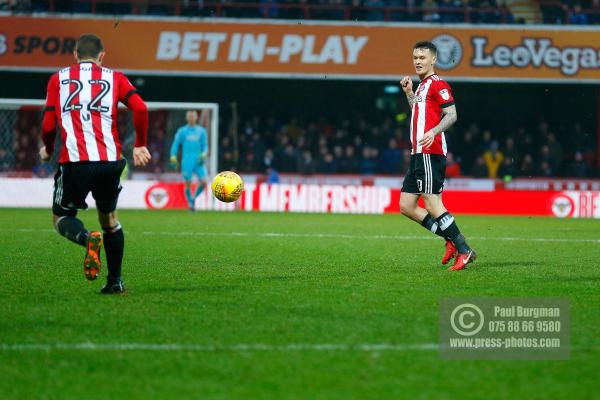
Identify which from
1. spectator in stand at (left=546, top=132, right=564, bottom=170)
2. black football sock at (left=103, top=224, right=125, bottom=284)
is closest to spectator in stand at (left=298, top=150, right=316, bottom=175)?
spectator in stand at (left=546, top=132, right=564, bottom=170)

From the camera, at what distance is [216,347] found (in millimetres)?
5355

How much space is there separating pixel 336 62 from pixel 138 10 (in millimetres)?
5547

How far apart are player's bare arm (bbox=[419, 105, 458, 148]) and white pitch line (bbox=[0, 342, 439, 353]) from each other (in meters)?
4.14

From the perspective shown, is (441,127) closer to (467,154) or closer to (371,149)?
(371,149)

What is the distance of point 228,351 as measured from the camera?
207 inches

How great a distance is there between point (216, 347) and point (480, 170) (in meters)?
23.1

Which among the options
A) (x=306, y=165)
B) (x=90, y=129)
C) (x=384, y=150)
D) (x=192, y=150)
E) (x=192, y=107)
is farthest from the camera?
(x=384, y=150)

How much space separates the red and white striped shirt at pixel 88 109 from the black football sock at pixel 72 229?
1.55ft

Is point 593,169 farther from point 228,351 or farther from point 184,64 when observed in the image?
point 228,351

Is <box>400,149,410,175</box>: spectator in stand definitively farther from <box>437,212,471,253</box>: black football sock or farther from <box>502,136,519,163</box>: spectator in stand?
<box>437,212,471,253</box>: black football sock

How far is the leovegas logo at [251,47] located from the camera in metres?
26.7

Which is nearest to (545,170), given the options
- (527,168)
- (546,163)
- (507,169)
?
(546,163)

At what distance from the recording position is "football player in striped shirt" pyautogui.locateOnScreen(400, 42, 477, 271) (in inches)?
380

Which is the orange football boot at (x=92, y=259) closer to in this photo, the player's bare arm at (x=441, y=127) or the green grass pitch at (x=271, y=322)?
the green grass pitch at (x=271, y=322)
